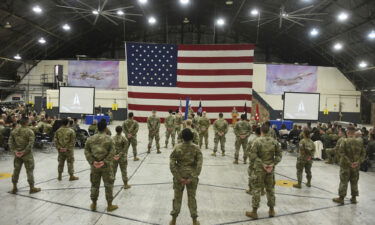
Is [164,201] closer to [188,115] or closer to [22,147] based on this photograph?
[22,147]

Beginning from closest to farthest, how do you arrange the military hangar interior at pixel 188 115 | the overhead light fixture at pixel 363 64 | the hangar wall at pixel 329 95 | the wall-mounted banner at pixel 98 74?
the military hangar interior at pixel 188 115 → the overhead light fixture at pixel 363 64 → the hangar wall at pixel 329 95 → the wall-mounted banner at pixel 98 74

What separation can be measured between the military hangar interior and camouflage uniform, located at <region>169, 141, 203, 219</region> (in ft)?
0.06

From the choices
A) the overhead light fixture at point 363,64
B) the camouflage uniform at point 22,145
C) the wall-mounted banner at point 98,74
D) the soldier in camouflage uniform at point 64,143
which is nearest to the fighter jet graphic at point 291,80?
the overhead light fixture at point 363,64

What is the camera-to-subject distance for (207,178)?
26.6 feet

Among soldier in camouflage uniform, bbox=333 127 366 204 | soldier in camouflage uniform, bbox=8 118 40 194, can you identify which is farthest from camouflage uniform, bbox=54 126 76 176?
soldier in camouflage uniform, bbox=333 127 366 204

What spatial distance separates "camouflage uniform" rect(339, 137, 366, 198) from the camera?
6156 millimetres

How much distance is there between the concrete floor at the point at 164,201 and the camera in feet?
17.2

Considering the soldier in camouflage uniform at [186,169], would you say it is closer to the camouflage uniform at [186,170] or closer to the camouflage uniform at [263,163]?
the camouflage uniform at [186,170]

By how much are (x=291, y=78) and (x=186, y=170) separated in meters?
24.4

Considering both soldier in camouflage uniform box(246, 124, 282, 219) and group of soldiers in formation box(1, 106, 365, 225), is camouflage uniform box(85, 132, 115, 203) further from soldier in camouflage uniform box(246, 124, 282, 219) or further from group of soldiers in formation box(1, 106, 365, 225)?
Answer: soldier in camouflage uniform box(246, 124, 282, 219)

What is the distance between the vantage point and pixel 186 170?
4715 millimetres

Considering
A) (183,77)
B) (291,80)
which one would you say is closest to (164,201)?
→ (183,77)

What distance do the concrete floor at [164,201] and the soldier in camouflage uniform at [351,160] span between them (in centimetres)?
46

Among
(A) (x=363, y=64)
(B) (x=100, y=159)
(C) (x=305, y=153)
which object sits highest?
(A) (x=363, y=64)
